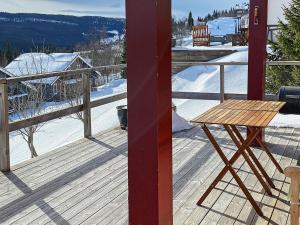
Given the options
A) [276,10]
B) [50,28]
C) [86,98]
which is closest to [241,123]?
[86,98]

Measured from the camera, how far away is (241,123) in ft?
9.79

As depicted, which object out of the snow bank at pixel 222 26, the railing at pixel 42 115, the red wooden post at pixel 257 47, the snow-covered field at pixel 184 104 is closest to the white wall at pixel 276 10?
the snow-covered field at pixel 184 104

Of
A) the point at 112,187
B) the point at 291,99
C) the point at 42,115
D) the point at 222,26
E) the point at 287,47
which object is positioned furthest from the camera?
the point at 222,26

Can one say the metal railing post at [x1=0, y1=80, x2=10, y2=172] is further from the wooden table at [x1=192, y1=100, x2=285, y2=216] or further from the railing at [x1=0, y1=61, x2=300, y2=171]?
the wooden table at [x1=192, y1=100, x2=285, y2=216]

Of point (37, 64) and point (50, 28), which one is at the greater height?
point (50, 28)

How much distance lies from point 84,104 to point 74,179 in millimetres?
1653

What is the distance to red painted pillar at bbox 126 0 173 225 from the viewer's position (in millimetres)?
1832

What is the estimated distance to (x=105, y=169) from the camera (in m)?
4.18

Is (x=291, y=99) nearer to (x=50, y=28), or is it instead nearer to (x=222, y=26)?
(x=50, y=28)

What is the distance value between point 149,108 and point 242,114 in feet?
5.54

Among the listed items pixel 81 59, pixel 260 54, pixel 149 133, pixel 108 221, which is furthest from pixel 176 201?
pixel 81 59

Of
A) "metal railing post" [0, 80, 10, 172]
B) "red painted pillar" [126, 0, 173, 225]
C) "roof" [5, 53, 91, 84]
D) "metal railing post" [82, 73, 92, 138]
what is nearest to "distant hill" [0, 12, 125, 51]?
"roof" [5, 53, 91, 84]

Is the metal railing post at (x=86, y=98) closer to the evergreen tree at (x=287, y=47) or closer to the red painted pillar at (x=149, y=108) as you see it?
the red painted pillar at (x=149, y=108)

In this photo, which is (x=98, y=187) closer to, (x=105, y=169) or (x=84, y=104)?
(x=105, y=169)
